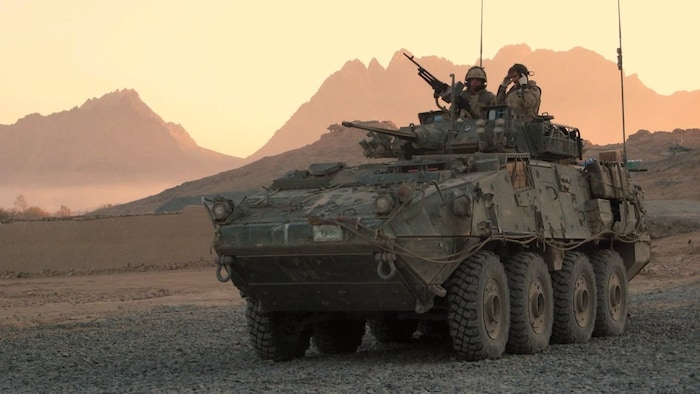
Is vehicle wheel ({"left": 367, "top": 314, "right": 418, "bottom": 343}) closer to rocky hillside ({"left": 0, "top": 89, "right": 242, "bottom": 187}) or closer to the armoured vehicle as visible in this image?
the armoured vehicle

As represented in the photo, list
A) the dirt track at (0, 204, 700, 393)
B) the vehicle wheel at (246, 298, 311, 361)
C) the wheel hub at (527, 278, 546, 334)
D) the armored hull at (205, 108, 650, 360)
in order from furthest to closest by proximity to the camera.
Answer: the wheel hub at (527, 278, 546, 334)
the vehicle wheel at (246, 298, 311, 361)
the armored hull at (205, 108, 650, 360)
the dirt track at (0, 204, 700, 393)

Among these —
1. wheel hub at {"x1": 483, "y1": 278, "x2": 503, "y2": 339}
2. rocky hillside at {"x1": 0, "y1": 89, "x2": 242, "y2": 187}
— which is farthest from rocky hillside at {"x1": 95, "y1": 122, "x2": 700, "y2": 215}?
rocky hillside at {"x1": 0, "y1": 89, "x2": 242, "y2": 187}

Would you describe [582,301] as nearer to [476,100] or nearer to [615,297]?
[615,297]

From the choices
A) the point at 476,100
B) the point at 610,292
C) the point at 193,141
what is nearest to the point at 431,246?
the point at 476,100

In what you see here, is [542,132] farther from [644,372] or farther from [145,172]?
[145,172]

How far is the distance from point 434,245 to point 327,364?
5.67 feet

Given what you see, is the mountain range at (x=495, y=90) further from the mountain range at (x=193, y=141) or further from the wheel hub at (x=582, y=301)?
the wheel hub at (x=582, y=301)

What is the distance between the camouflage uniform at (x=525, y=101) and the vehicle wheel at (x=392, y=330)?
3.00 meters

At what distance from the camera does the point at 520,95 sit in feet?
47.6

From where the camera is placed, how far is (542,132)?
14.2 m

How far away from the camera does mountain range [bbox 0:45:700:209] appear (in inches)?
5404

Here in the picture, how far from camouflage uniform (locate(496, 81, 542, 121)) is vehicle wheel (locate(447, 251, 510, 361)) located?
11.4 feet

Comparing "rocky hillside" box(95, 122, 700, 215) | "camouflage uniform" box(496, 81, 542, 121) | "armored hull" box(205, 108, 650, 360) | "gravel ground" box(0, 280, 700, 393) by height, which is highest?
"rocky hillside" box(95, 122, 700, 215)

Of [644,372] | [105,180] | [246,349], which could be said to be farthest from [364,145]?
[105,180]
